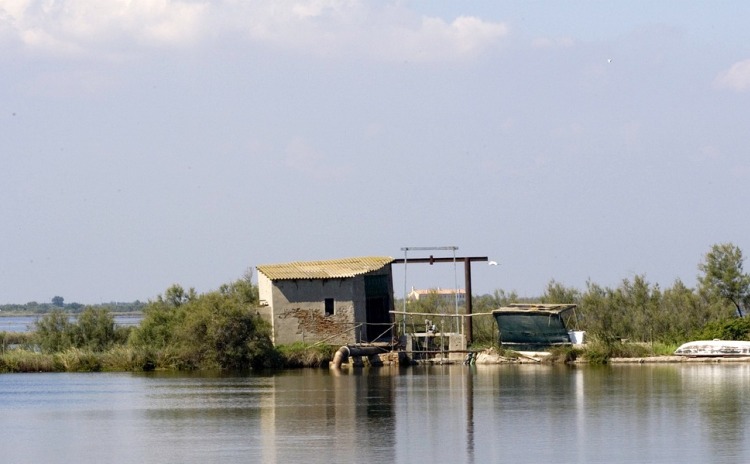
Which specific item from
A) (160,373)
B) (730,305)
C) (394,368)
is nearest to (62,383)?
(160,373)

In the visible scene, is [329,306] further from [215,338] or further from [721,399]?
[721,399]

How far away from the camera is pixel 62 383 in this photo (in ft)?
144

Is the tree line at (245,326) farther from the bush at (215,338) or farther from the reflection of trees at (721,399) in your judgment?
the reflection of trees at (721,399)

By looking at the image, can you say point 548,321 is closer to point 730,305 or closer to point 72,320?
point 730,305

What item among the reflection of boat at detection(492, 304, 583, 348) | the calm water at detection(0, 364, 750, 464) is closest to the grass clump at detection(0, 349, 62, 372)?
the calm water at detection(0, 364, 750, 464)

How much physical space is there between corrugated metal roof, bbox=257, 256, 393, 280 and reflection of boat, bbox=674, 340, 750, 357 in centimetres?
1242

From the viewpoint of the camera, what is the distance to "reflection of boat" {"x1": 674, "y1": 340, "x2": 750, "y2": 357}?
47031 millimetres

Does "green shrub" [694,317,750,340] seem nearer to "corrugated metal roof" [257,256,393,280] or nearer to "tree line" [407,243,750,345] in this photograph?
"tree line" [407,243,750,345]

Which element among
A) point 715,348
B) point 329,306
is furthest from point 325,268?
point 715,348

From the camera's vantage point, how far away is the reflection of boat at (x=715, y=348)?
4703cm

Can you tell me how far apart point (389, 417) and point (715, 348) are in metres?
21.0

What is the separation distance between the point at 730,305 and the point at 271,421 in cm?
2959

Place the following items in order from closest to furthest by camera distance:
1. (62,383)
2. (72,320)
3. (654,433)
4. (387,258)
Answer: (654,433) → (62,383) → (387,258) → (72,320)

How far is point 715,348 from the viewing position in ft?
156
